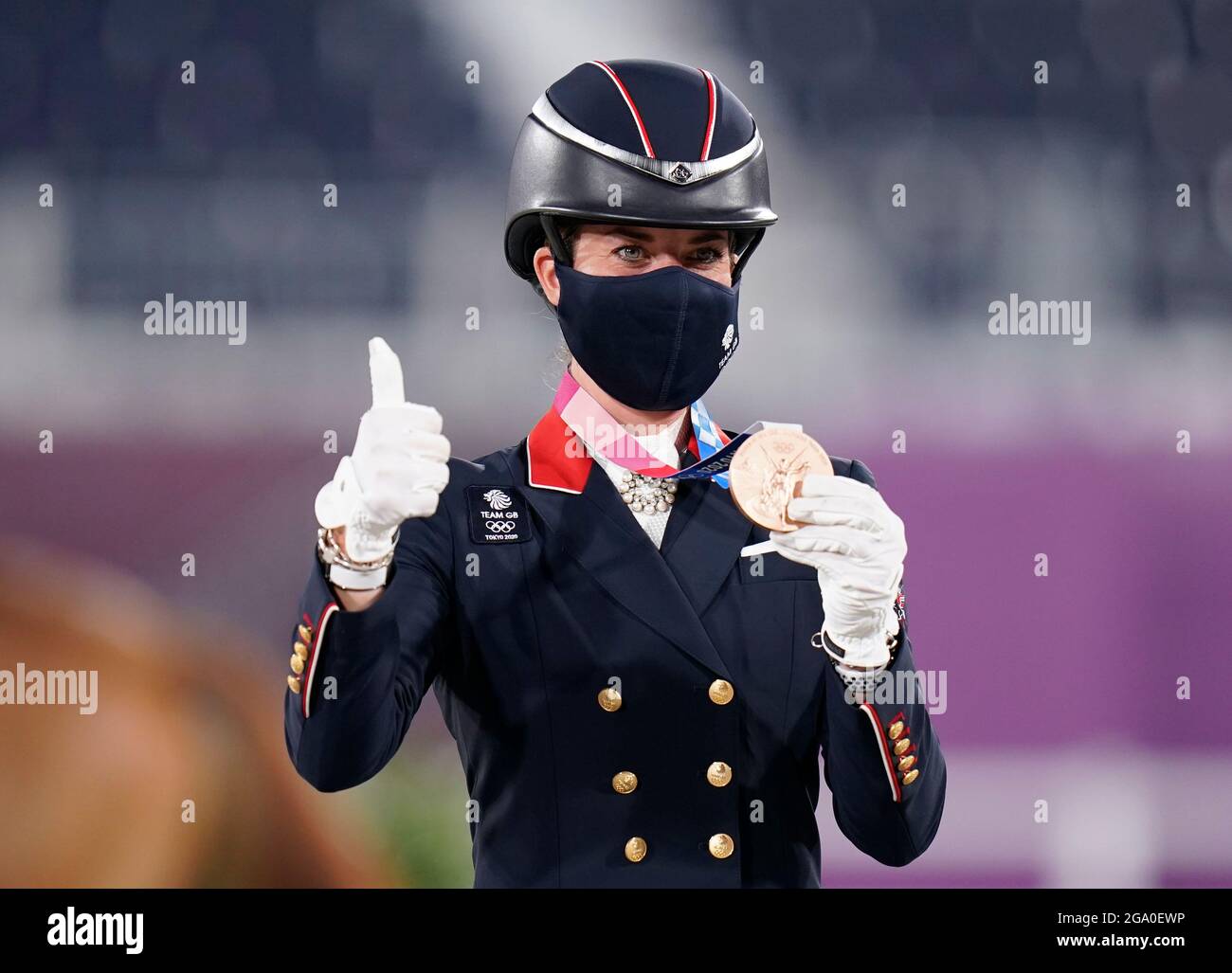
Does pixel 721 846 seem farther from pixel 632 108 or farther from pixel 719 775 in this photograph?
pixel 632 108

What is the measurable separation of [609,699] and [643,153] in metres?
0.70

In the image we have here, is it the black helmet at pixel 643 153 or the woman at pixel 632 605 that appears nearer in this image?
the woman at pixel 632 605

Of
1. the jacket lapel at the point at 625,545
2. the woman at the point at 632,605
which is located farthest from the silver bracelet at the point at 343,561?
the jacket lapel at the point at 625,545

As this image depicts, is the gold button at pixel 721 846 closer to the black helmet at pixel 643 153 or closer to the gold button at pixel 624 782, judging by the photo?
the gold button at pixel 624 782

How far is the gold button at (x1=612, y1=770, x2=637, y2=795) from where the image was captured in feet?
5.57

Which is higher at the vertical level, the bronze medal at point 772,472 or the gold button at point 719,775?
the bronze medal at point 772,472

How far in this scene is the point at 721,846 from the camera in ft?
5.55

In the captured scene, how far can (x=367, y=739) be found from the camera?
62.7 inches

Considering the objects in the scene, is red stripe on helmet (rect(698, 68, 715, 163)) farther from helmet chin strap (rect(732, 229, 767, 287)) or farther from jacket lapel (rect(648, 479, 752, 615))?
jacket lapel (rect(648, 479, 752, 615))

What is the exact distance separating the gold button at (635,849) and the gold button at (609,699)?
16cm

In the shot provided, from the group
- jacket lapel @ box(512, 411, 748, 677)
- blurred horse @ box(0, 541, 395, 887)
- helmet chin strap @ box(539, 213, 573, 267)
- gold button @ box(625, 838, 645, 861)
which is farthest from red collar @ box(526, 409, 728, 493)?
blurred horse @ box(0, 541, 395, 887)

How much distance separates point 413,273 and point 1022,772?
1.79 m

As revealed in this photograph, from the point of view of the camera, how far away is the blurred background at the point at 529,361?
3.09 meters

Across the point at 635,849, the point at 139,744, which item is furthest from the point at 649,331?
the point at 139,744
